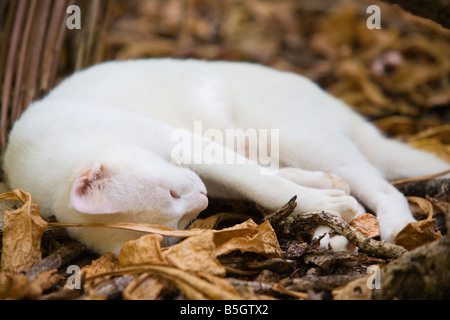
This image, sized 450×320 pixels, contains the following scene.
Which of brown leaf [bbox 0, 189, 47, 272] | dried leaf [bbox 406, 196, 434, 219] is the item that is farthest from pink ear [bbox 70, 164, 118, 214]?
dried leaf [bbox 406, 196, 434, 219]

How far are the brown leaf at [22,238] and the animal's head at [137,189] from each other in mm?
204

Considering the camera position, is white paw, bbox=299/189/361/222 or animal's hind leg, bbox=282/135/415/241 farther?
animal's hind leg, bbox=282/135/415/241

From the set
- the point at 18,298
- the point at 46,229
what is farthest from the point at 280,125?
the point at 18,298

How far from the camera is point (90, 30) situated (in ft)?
9.84

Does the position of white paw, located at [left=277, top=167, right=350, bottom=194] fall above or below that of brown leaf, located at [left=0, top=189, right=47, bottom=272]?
above

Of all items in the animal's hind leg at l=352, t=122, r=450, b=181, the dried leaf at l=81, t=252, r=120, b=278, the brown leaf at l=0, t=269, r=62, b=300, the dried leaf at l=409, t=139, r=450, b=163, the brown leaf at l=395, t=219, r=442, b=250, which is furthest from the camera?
the dried leaf at l=409, t=139, r=450, b=163

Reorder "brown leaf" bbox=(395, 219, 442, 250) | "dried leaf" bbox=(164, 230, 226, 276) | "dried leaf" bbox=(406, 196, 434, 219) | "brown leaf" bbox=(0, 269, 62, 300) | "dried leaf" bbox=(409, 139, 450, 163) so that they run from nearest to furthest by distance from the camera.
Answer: "brown leaf" bbox=(0, 269, 62, 300), "dried leaf" bbox=(164, 230, 226, 276), "brown leaf" bbox=(395, 219, 442, 250), "dried leaf" bbox=(406, 196, 434, 219), "dried leaf" bbox=(409, 139, 450, 163)

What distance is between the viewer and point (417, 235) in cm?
162

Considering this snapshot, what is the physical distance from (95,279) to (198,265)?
1.11 ft

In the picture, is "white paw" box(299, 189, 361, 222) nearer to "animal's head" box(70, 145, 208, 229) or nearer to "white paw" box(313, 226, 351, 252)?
"white paw" box(313, 226, 351, 252)

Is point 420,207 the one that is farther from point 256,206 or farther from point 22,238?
point 22,238

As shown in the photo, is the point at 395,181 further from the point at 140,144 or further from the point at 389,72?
the point at 389,72

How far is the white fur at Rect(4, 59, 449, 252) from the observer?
1622mm

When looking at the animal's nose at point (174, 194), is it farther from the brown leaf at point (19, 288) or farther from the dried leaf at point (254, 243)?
the brown leaf at point (19, 288)
